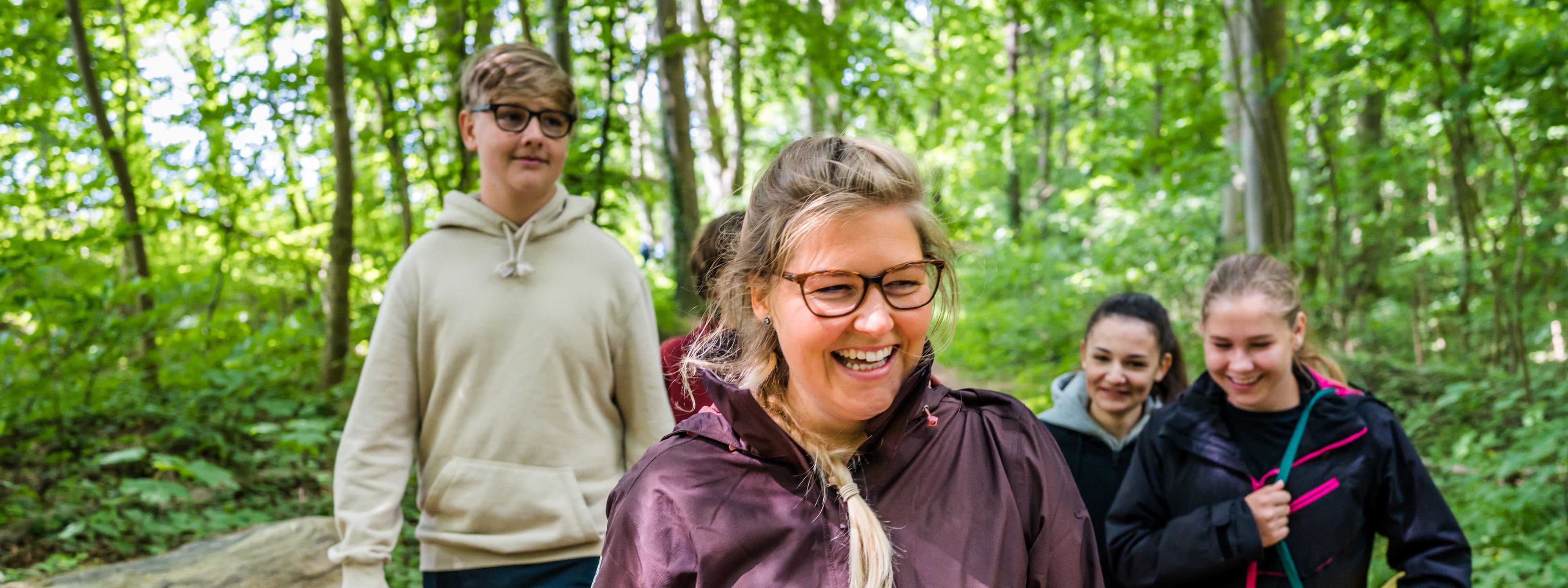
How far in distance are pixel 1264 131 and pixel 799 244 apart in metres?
6.86

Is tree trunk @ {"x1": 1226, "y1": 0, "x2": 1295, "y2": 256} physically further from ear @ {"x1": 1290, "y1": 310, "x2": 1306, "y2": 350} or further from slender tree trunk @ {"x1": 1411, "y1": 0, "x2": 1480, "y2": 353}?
ear @ {"x1": 1290, "y1": 310, "x2": 1306, "y2": 350}

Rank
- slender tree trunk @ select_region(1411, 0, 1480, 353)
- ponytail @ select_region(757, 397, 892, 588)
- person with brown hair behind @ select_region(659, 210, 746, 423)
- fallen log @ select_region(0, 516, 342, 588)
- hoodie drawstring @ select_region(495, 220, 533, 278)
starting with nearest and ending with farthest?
ponytail @ select_region(757, 397, 892, 588) < person with brown hair behind @ select_region(659, 210, 746, 423) < hoodie drawstring @ select_region(495, 220, 533, 278) < fallen log @ select_region(0, 516, 342, 588) < slender tree trunk @ select_region(1411, 0, 1480, 353)

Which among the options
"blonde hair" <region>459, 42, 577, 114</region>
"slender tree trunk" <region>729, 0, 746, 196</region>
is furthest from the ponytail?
"slender tree trunk" <region>729, 0, 746, 196</region>

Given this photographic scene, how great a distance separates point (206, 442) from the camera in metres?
5.90

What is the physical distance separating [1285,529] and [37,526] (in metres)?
5.95

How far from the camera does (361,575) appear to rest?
95.7 inches

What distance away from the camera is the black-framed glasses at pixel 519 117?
2.68 metres

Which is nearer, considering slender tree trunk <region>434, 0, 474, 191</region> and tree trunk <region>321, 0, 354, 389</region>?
slender tree trunk <region>434, 0, 474, 191</region>

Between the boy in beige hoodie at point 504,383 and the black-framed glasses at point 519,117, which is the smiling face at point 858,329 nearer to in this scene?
the boy in beige hoodie at point 504,383

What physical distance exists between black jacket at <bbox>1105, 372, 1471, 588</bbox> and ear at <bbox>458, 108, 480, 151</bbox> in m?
2.24

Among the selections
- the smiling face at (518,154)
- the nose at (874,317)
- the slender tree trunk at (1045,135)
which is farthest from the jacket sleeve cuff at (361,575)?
the slender tree trunk at (1045,135)

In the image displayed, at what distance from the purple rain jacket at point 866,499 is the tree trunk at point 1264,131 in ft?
19.8

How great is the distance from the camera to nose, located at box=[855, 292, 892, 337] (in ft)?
4.56

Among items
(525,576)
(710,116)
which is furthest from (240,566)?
(710,116)
